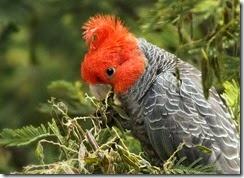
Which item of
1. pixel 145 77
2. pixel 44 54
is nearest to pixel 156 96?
pixel 145 77

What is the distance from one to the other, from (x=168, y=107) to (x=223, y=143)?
26cm

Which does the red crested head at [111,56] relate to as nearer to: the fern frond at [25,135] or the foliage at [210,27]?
the foliage at [210,27]

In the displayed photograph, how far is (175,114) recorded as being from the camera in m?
2.99

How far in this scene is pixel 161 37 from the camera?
3.82 meters

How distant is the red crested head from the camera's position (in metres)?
2.91

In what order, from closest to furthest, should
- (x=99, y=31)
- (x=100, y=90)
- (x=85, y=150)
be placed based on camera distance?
(x=85, y=150) → (x=99, y=31) → (x=100, y=90)

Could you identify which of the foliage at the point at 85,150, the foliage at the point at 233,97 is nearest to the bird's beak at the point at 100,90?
the foliage at the point at 85,150

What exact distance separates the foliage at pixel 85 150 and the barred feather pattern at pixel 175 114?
11.6 inches

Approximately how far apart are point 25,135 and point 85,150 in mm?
284

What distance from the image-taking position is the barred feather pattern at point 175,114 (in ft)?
9.53

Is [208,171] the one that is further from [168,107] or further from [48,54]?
[48,54]

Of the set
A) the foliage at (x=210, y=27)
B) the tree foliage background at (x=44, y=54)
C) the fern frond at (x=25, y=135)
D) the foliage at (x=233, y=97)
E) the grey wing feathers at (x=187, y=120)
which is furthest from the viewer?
the tree foliage background at (x=44, y=54)

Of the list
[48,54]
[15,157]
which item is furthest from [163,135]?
[48,54]

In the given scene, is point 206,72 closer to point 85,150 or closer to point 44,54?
point 85,150
